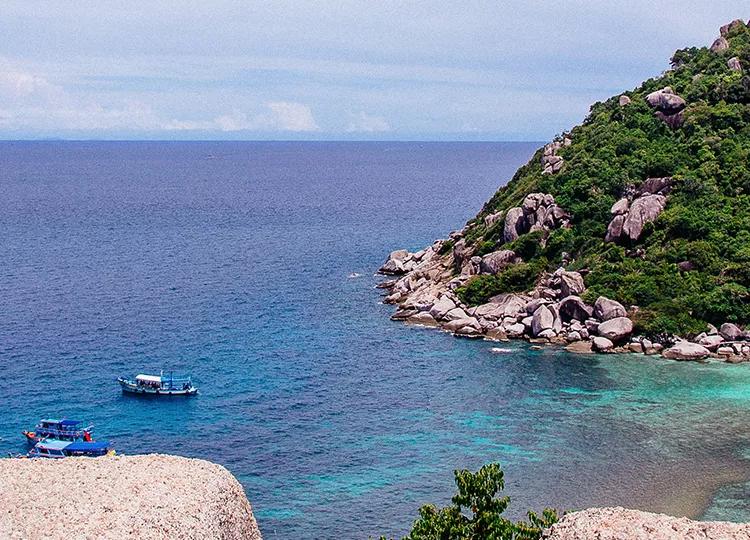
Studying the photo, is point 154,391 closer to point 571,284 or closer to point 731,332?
point 571,284

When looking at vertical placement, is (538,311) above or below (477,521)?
below

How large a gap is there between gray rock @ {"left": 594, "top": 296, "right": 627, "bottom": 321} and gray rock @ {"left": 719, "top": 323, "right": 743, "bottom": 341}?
372 inches

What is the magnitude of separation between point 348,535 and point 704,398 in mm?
35787

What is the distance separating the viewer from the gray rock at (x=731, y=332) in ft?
274

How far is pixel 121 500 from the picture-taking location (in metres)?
30.3

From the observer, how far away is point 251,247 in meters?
149

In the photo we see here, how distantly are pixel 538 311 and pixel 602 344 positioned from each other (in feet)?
27.6

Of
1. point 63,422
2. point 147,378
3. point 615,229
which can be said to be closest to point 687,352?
point 615,229

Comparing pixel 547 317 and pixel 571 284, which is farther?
pixel 571 284

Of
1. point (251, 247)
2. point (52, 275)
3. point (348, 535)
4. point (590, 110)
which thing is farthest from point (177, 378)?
point (590, 110)

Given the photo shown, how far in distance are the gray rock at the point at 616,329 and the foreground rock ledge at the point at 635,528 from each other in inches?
2300

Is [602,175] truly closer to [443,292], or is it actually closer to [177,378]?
[443,292]

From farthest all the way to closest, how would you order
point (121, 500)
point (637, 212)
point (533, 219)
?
point (533, 219)
point (637, 212)
point (121, 500)

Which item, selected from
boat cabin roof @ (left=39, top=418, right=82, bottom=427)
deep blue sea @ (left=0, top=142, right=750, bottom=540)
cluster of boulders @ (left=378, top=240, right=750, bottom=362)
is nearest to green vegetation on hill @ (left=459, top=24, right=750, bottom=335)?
cluster of boulders @ (left=378, top=240, right=750, bottom=362)
